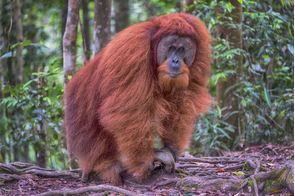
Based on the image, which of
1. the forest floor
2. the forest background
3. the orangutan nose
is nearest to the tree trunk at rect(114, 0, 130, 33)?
the forest background

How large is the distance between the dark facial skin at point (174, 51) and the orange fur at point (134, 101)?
0.05 m

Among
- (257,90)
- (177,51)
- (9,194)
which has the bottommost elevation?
(9,194)

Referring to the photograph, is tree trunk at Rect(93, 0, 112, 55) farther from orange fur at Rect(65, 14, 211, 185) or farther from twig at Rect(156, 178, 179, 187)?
twig at Rect(156, 178, 179, 187)

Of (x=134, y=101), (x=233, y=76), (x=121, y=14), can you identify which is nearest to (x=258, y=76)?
(x=233, y=76)

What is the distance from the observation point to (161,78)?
2600 millimetres

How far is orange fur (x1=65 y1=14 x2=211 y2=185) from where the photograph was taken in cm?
254

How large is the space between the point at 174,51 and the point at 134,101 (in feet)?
1.94

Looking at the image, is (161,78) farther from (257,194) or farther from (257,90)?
(257,90)

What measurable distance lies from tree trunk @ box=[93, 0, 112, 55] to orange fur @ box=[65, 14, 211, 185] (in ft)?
3.21

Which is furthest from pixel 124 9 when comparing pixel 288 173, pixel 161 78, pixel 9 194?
pixel 288 173

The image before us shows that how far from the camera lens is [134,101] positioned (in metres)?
2.50

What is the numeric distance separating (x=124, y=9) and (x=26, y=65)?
2.29 m

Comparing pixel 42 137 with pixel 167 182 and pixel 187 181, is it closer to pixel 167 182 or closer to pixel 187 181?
pixel 167 182

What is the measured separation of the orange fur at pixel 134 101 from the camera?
2541 mm
